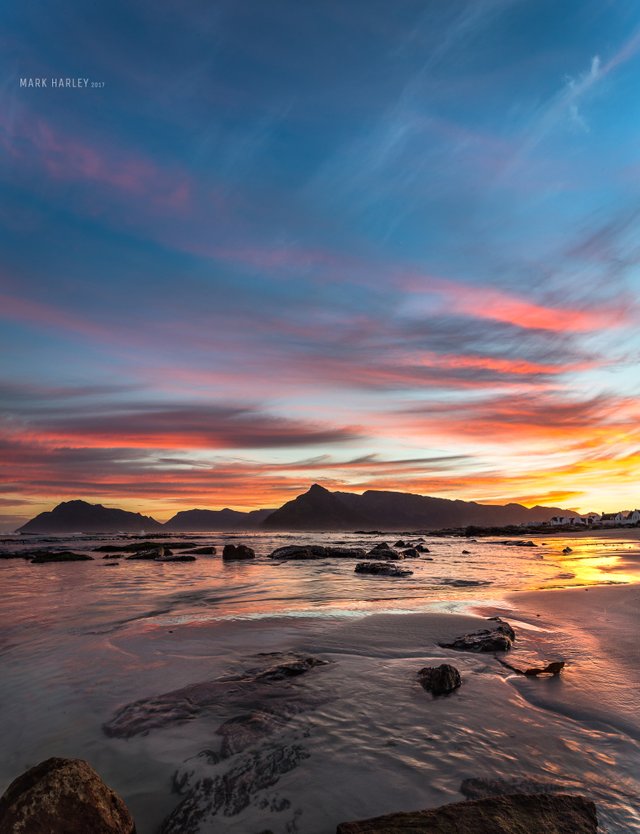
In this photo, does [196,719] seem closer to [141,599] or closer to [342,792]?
[342,792]

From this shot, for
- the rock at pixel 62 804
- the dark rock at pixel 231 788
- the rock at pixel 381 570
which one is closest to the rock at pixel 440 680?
Answer: the dark rock at pixel 231 788

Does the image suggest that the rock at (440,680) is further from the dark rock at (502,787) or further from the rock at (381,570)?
the rock at (381,570)

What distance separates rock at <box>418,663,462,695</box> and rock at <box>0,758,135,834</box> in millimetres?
3740

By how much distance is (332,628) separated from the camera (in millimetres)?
9406

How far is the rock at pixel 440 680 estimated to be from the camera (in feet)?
19.1

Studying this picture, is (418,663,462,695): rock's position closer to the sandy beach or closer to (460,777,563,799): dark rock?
the sandy beach

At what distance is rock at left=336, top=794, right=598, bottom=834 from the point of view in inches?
120

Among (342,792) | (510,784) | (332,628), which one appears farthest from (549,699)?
(332,628)

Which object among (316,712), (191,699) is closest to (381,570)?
(191,699)

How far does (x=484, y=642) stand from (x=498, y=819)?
5.17m

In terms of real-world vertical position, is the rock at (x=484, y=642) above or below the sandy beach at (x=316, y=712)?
above

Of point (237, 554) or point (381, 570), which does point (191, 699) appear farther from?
point (237, 554)

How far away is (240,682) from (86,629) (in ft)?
18.1

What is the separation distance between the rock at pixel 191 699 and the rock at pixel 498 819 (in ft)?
9.39
